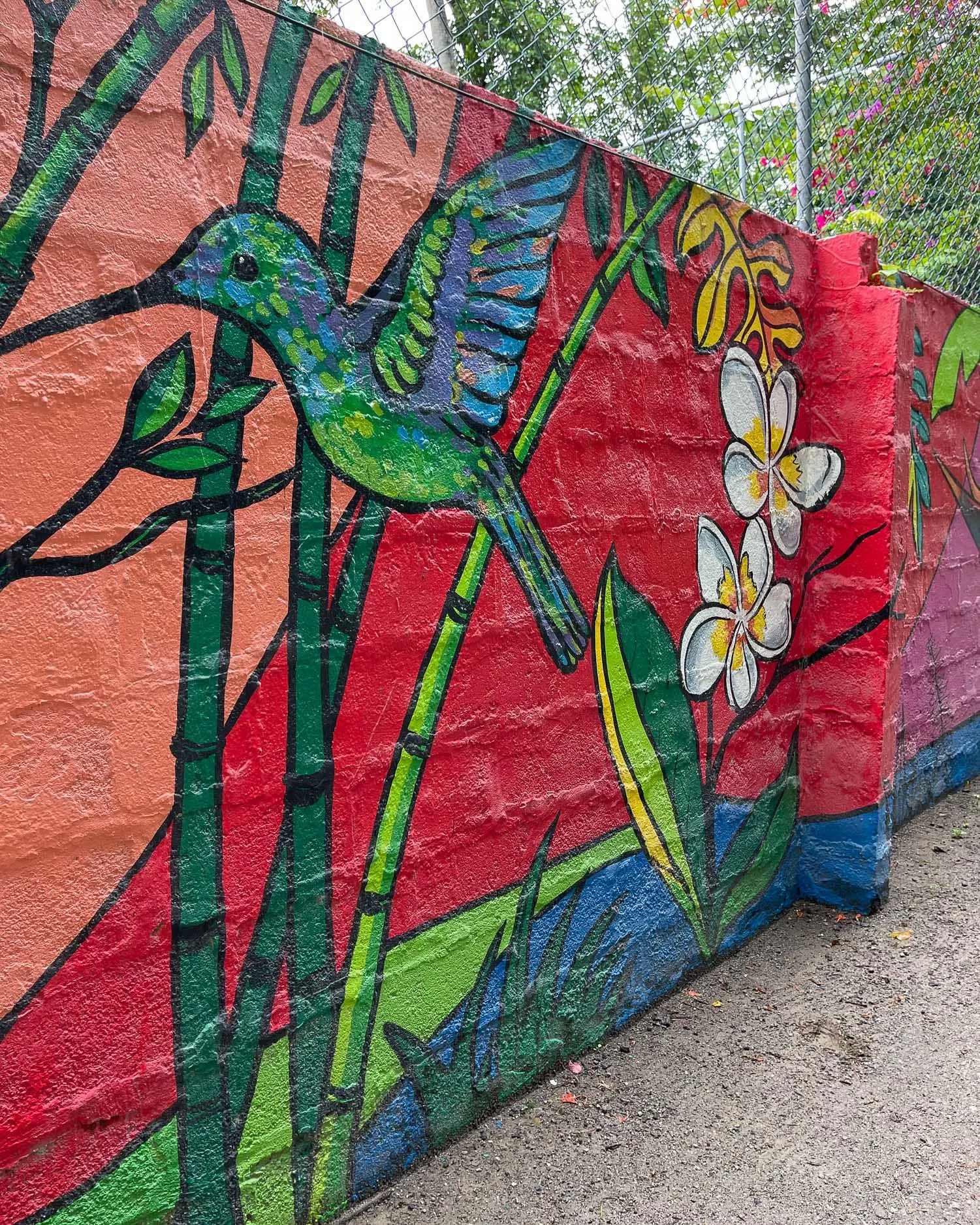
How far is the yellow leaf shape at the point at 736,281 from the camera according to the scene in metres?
2.91

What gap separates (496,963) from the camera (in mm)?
2324

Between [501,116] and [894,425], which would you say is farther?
[894,425]

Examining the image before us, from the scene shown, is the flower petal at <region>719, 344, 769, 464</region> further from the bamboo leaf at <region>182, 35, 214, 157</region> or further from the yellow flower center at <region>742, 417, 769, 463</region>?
the bamboo leaf at <region>182, 35, 214, 157</region>

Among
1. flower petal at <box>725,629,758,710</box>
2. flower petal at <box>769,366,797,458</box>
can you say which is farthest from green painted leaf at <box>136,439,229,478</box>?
flower petal at <box>769,366,797,458</box>

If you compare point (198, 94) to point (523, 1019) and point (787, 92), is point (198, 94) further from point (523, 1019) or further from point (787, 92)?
point (787, 92)

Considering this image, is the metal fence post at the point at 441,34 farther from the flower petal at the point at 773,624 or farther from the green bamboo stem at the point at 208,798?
the flower petal at the point at 773,624

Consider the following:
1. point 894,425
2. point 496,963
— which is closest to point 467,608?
point 496,963

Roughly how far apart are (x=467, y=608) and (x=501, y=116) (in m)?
1.08

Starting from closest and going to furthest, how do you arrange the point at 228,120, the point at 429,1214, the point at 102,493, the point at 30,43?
the point at 30,43 → the point at 102,493 → the point at 228,120 → the point at 429,1214

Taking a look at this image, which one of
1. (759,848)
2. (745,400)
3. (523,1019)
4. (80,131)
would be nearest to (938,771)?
(759,848)

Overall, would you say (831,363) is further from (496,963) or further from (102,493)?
(102,493)

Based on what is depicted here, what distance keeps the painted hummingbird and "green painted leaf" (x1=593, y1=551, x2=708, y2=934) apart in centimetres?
16

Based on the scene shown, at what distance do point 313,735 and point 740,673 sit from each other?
170cm

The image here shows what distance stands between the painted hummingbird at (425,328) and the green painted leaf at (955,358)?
2609mm
